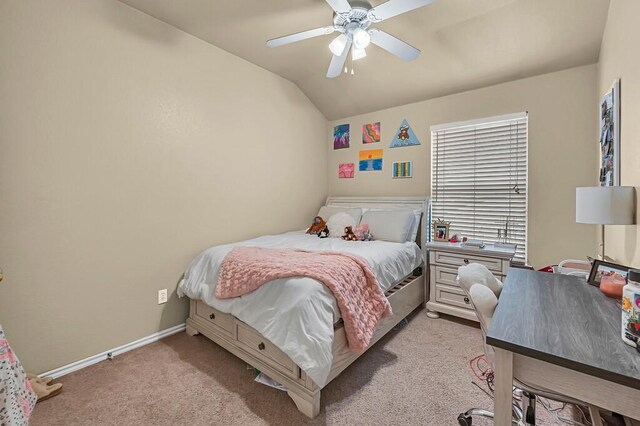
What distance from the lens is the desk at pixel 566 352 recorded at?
0.75 metres

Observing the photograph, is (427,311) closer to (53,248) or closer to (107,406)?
(107,406)

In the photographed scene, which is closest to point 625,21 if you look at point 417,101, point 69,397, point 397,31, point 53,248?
point 397,31

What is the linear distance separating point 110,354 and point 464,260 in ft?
10.0

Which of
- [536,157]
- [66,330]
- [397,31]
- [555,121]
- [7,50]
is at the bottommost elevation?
[66,330]

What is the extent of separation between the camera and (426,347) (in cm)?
228

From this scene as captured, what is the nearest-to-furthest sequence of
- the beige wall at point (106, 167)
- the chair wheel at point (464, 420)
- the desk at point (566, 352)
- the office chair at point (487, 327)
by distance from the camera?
the desk at point (566, 352)
the office chair at point (487, 327)
the chair wheel at point (464, 420)
the beige wall at point (106, 167)

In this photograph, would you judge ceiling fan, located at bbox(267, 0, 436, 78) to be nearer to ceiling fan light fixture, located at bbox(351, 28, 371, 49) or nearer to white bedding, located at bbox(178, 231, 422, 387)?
ceiling fan light fixture, located at bbox(351, 28, 371, 49)

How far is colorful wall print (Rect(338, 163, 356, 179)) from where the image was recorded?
3.97 m

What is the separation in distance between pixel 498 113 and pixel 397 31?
1.33 m

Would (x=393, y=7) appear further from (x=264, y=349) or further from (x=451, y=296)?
(x=451, y=296)

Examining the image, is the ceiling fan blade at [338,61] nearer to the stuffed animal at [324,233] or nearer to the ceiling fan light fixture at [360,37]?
the ceiling fan light fixture at [360,37]

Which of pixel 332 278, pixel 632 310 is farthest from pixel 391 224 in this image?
pixel 632 310

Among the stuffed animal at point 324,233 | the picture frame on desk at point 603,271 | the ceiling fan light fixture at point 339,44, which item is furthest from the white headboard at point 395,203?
the ceiling fan light fixture at point 339,44

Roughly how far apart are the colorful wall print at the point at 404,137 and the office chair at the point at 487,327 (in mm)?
2236
